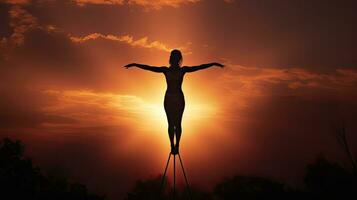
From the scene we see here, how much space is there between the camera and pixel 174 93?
39.3 ft

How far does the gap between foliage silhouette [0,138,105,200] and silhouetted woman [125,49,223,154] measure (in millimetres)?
29171

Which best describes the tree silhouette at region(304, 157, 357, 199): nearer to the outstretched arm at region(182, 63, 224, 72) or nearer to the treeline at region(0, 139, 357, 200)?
the treeline at region(0, 139, 357, 200)

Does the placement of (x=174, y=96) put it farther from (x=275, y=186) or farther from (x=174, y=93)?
(x=275, y=186)

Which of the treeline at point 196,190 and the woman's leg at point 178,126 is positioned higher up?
the woman's leg at point 178,126

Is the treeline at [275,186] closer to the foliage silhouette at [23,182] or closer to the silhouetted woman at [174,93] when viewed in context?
the foliage silhouette at [23,182]

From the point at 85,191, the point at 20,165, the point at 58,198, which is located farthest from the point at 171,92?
the point at 20,165

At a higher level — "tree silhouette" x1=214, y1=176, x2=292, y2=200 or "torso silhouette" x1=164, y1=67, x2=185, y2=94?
"torso silhouette" x1=164, y1=67, x2=185, y2=94

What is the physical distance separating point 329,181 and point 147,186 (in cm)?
2804

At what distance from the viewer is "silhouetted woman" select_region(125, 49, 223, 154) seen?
11.9 m

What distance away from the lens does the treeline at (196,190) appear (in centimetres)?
3938

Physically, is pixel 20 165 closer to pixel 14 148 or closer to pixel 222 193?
pixel 14 148

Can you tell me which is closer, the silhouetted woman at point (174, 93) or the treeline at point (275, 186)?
the silhouetted woman at point (174, 93)

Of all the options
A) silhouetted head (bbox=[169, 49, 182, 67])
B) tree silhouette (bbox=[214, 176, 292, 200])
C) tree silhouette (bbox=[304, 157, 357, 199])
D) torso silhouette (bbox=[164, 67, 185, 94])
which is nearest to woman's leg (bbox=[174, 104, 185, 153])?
torso silhouette (bbox=[164, 67, 185, 94])

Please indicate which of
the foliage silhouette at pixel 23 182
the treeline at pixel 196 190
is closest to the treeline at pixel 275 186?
the treeline at pixel 196 190
